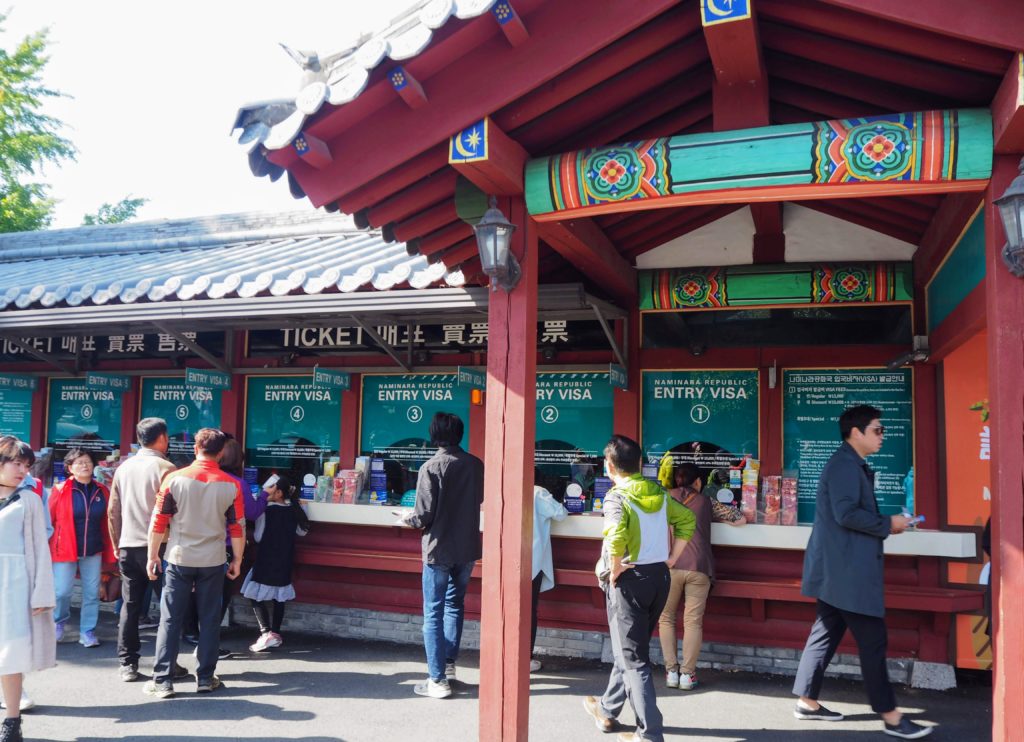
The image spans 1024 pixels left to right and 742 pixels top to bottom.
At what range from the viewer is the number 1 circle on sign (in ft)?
23.2

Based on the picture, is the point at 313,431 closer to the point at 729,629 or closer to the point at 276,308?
the point at 276,308

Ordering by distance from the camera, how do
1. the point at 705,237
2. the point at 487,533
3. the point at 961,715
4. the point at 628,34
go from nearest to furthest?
the point at 628,34, the point at 487,533, the point at 961,715, the point at 705,237

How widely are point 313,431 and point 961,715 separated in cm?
573

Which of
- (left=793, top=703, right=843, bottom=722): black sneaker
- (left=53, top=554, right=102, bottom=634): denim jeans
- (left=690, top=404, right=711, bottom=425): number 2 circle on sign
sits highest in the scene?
(left=690, top=404, right=711, bottom=425): number 2 circle on sign

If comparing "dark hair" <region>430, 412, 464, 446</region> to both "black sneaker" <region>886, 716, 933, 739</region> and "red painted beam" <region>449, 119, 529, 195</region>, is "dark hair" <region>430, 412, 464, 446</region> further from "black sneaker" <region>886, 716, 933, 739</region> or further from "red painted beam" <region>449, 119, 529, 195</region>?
"black sneaker" <region>886, 716, 933, 739</region>

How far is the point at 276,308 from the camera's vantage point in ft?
20.8

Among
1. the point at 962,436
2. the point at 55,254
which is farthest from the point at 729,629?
the point at 55,254

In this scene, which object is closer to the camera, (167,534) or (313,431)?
(167,534)

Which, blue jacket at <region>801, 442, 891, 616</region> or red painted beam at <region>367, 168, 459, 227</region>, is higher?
red painted beam at <region>367, 168, 459, 227</region>

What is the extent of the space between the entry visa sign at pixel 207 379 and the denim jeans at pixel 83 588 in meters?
1.71

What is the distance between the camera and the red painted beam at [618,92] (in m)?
3.87

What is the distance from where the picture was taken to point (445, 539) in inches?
221

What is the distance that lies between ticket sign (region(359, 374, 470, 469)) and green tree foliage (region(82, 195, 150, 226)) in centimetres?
2716

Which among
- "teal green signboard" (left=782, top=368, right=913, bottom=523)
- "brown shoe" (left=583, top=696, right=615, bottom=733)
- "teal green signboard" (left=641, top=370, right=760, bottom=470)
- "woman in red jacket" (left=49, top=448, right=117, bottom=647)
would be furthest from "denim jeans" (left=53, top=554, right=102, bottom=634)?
"teal green signboard" (left=782, top=368, right=913, bottom=523)
